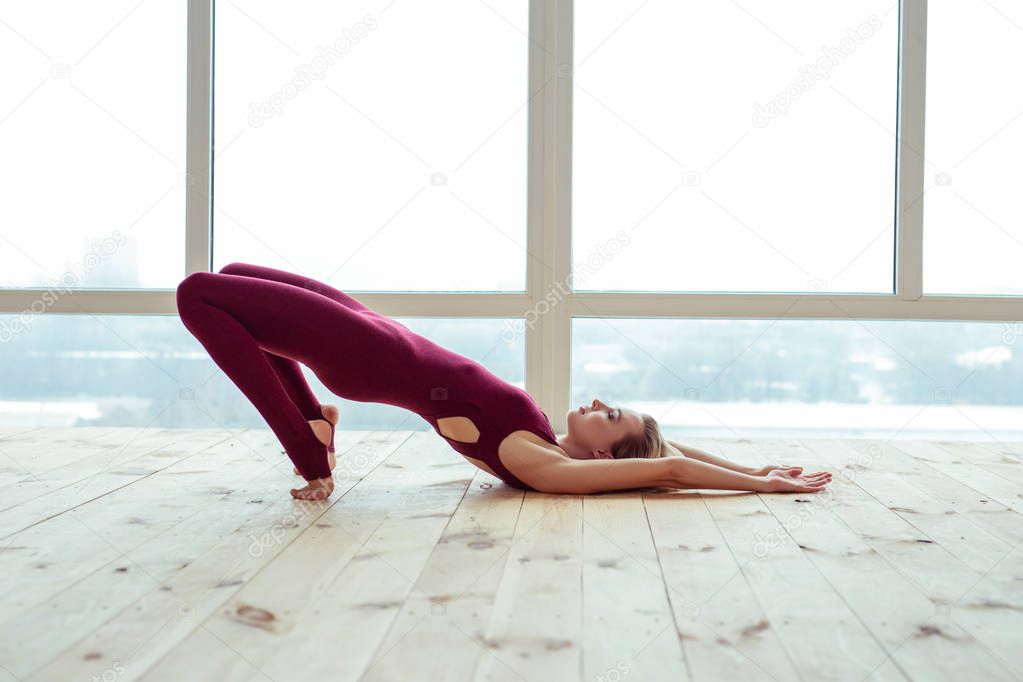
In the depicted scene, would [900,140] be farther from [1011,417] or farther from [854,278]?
[1011,417]

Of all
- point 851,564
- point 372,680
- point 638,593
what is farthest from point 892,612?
point 372,680

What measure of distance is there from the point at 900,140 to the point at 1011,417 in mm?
1185

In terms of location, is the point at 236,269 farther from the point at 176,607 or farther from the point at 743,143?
the point at 743,143

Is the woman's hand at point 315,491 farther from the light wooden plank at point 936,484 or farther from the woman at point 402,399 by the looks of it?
the light wooden plank at point 936,484

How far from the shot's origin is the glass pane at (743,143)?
3252 millimetres

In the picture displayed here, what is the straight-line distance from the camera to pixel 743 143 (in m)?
3.26

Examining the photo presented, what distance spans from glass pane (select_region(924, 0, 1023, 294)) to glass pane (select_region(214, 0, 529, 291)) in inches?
63.1

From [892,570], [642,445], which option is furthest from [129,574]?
[892,570]

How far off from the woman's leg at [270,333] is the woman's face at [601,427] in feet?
1.79

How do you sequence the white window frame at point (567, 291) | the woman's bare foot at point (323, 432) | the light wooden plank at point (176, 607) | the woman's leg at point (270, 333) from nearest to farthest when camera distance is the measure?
1. the light wooden plank at point (176, 607)
2. the woman's leg at point (270, 333)
3. the woman's bare foot at point (323, 432)
4. the white window frame at point (567, 291)

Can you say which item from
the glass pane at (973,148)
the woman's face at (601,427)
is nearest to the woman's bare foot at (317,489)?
the woman's face at (601,427)

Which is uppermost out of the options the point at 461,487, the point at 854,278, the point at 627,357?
the point at 854,278

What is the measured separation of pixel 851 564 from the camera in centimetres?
151

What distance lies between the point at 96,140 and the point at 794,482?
2966mm
